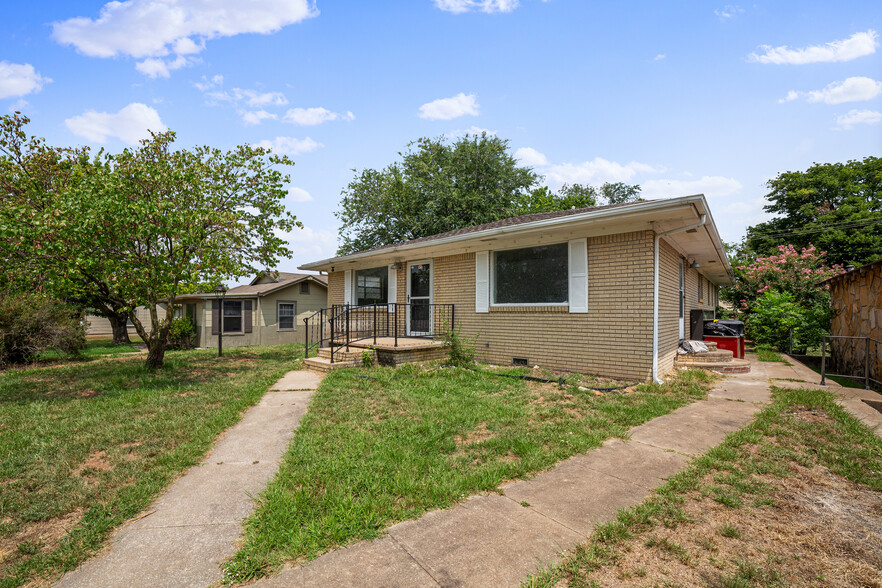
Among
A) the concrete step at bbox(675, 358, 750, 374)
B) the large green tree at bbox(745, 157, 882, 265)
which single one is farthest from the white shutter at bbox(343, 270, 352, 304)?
the large green tree at bbox(745, 157, 882, 265)

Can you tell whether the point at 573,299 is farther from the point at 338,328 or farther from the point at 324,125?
the point at 324,125

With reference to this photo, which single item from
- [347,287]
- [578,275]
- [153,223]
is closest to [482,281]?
[578,275]

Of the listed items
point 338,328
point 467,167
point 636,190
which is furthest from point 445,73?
point 636,190

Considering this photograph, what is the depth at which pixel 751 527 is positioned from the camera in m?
2.41

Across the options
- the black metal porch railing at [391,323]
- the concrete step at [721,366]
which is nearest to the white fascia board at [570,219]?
the black metal porch railing at [391,323]

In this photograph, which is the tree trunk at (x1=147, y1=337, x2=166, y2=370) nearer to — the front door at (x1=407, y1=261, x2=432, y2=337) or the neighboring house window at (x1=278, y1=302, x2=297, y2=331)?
the front door at (x1=407, y1=261, x2=432, y2=337)

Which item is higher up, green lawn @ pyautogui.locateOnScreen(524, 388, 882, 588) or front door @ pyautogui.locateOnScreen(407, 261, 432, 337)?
front door @ pyautogui.locateOnScreen(407, 261, 432, 337)

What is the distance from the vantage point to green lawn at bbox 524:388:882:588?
1975mm

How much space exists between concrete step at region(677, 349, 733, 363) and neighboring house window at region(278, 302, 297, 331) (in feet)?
52.1

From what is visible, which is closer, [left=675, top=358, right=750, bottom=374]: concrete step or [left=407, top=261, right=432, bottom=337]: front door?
[left=675, top=358, right=750, bottom=374]: concrete step

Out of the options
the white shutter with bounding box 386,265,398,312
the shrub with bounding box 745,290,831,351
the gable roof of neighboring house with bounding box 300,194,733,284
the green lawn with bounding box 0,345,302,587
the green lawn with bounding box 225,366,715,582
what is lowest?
the green lawn with bounding box 0,345,302,587

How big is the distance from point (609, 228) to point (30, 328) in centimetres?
1323

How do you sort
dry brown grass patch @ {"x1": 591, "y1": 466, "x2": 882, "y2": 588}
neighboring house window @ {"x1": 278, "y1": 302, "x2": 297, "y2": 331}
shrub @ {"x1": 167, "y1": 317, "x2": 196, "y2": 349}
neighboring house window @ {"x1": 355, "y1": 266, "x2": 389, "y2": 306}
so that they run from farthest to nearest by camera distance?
neighboring house window @ {"x1": 278, "y1": 302, "x2": 297, "y2": 331}
shrub @ {"x1": 167, "y1": 317, "x2": 196, "y2": 349}
neighboring house window @ {"x1": 355, "y1": 266, "x2": 389, "y2": 306}
dry brown grass patch @ {"x1": 591, "y1": 466, "x2": 882, "y2": 588}

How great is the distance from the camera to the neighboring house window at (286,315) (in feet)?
60.6
